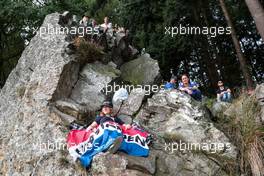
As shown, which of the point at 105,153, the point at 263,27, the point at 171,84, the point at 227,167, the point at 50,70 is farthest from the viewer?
the point at 263,27

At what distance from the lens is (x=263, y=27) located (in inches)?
467

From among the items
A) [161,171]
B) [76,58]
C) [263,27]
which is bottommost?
[161,171]

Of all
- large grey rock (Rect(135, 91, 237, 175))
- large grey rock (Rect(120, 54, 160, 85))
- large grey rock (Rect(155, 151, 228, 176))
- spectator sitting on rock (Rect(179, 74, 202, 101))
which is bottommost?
large grey rock (Rect(155, 151, 228, 176))

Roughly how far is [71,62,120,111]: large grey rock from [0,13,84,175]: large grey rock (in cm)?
24

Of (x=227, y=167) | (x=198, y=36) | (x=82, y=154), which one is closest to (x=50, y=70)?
(x=82, y=154)

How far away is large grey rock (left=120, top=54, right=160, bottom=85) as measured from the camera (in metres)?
12.0

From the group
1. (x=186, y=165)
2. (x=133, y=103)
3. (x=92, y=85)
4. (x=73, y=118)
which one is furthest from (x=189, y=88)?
(x=73, y=118)

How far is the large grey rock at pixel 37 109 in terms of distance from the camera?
852cm

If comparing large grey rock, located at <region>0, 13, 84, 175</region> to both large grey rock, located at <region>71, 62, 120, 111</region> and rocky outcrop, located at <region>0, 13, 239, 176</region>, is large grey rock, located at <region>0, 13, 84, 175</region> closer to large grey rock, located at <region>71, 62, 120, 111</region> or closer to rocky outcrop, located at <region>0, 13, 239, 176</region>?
rocky outcrop, located at <region>0, 13, 239, 176</region>

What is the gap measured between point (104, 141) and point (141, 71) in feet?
17.5

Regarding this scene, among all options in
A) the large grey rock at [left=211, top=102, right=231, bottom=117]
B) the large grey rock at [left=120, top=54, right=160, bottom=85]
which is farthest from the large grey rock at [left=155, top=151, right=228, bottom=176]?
the large grey rock at [left=120, top=54, right=160, bottom=85]

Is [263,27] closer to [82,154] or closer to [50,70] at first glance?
[50,70]

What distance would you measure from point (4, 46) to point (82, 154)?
13.5 m

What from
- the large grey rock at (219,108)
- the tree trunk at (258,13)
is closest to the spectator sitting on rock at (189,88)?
the large grey rock at (219,108)
